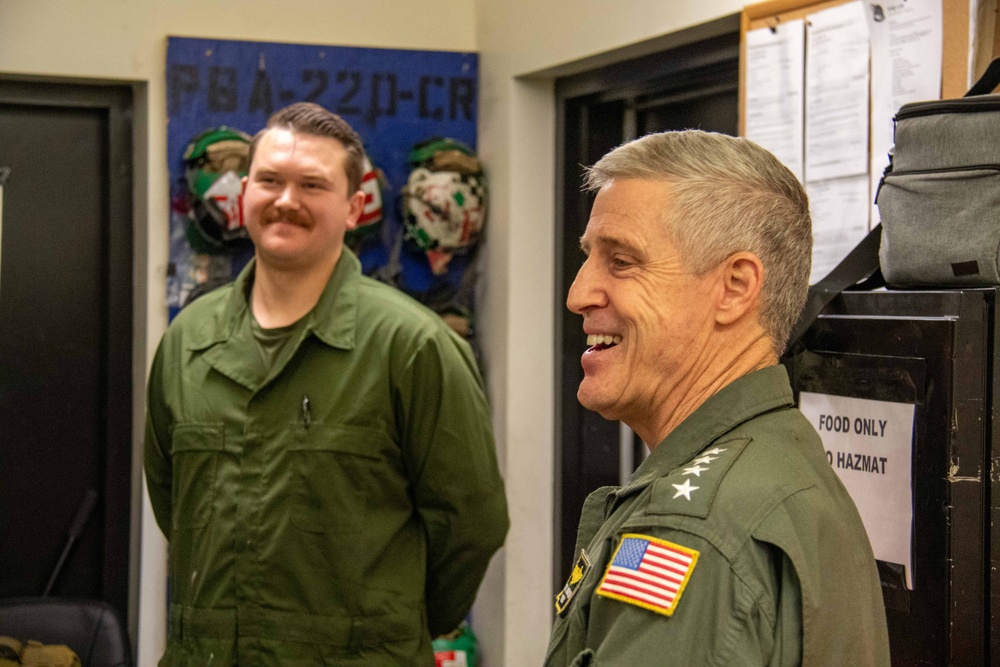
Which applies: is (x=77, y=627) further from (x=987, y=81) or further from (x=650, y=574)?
(x=987, y=81)

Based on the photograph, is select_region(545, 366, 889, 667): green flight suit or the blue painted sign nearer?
select_region(545, 366, 889, 667): green flight suit

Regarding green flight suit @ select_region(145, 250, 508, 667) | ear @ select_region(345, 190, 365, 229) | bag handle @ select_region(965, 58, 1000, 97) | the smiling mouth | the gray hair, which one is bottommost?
green flight suit @ select_region(145, 250, 508, 667)

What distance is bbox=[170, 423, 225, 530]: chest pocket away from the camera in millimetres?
2186

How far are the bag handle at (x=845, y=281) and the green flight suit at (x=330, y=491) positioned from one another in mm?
806

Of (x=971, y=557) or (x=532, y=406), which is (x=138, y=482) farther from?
(x=971, y=557)

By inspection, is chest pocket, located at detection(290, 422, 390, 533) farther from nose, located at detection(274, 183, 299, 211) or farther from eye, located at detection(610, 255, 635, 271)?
eye, located at detection(610, 255, 635, 271)

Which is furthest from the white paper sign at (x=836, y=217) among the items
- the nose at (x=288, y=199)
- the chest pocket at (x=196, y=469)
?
the chest pocket at (x=196, y=469)

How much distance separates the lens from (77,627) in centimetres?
262

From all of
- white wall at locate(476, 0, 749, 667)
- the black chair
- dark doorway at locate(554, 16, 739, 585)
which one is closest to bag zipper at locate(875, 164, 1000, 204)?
dark doorway at locate(554, 16, 739, 585)

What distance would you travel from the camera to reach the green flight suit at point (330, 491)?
214 cm

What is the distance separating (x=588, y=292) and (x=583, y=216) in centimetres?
Answer: 219

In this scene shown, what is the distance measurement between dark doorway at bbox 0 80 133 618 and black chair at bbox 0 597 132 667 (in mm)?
777

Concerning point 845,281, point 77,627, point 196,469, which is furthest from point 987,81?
point 77,627

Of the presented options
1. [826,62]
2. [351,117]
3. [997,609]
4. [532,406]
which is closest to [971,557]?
[997,609]
